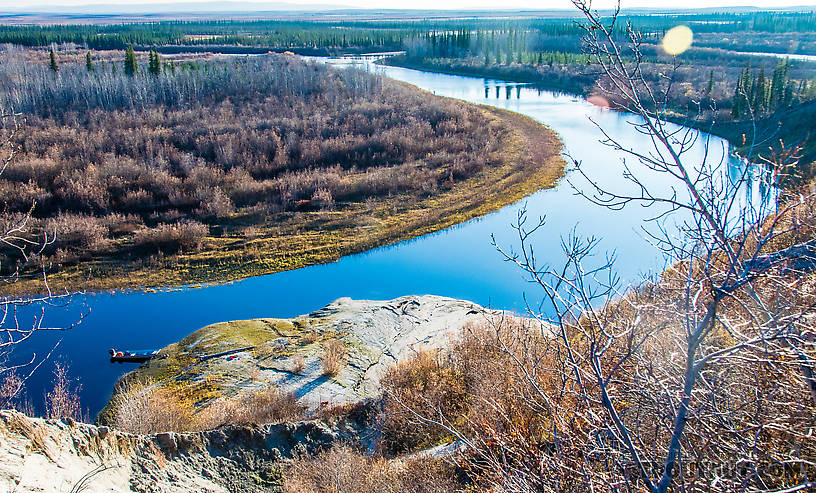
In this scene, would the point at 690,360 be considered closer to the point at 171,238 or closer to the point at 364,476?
the point at 364,476

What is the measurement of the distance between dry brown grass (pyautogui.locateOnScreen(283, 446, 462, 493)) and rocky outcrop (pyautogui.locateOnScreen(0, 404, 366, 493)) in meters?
0.60

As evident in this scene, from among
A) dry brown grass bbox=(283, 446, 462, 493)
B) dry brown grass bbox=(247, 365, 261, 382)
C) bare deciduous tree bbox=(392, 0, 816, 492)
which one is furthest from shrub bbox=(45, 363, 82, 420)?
bare deciduous tree bbox=(392, 0, 816, 492)

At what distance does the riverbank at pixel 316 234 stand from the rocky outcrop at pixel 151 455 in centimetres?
1045

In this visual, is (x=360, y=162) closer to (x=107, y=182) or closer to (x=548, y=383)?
(x=107, y=182)

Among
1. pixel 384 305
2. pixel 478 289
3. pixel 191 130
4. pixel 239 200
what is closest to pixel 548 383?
pixel 384 305

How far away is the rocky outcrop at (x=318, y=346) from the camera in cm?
1212

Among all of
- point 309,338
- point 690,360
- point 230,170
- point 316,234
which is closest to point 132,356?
A: point 309,338

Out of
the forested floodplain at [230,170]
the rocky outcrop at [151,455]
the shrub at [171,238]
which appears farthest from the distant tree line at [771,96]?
the rocky outcrop at [151,455]

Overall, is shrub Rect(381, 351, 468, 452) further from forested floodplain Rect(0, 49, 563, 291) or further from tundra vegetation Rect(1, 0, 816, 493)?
forested floodplain Rect(0, 49, 563, 291)

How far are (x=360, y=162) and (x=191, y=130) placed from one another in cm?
1098

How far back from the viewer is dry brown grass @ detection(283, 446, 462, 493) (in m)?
7.55

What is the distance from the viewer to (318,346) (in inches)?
543

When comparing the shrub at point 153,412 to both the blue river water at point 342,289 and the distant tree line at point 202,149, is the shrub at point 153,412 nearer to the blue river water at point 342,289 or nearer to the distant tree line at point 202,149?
the blue river water at point 342,289

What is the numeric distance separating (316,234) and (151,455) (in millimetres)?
14866
